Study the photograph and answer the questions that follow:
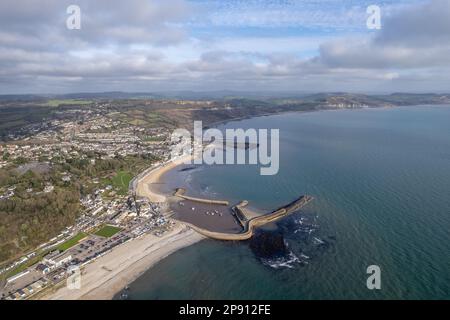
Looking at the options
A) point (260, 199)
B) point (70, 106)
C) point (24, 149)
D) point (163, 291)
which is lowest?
point (163, 291)

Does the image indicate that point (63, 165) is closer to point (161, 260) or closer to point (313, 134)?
point (161, 260)

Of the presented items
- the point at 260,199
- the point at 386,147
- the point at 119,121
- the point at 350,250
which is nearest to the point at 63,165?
the point at 260,199

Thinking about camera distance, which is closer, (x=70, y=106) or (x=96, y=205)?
(x=96, y=205)

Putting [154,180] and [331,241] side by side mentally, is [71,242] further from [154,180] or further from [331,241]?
[331,241]

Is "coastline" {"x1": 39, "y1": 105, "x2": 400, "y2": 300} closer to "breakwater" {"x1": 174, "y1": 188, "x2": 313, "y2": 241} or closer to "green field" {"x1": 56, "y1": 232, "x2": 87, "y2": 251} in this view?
"breakwater" {"x1": 174, "y1": 188, "x2": 313, "y2": 241}

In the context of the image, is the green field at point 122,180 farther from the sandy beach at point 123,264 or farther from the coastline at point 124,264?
the sandy beach at point 123,264

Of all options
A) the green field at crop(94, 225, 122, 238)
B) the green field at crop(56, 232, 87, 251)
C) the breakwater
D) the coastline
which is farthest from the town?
the breakwater

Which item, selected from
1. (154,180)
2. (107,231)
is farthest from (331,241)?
(154,180)
